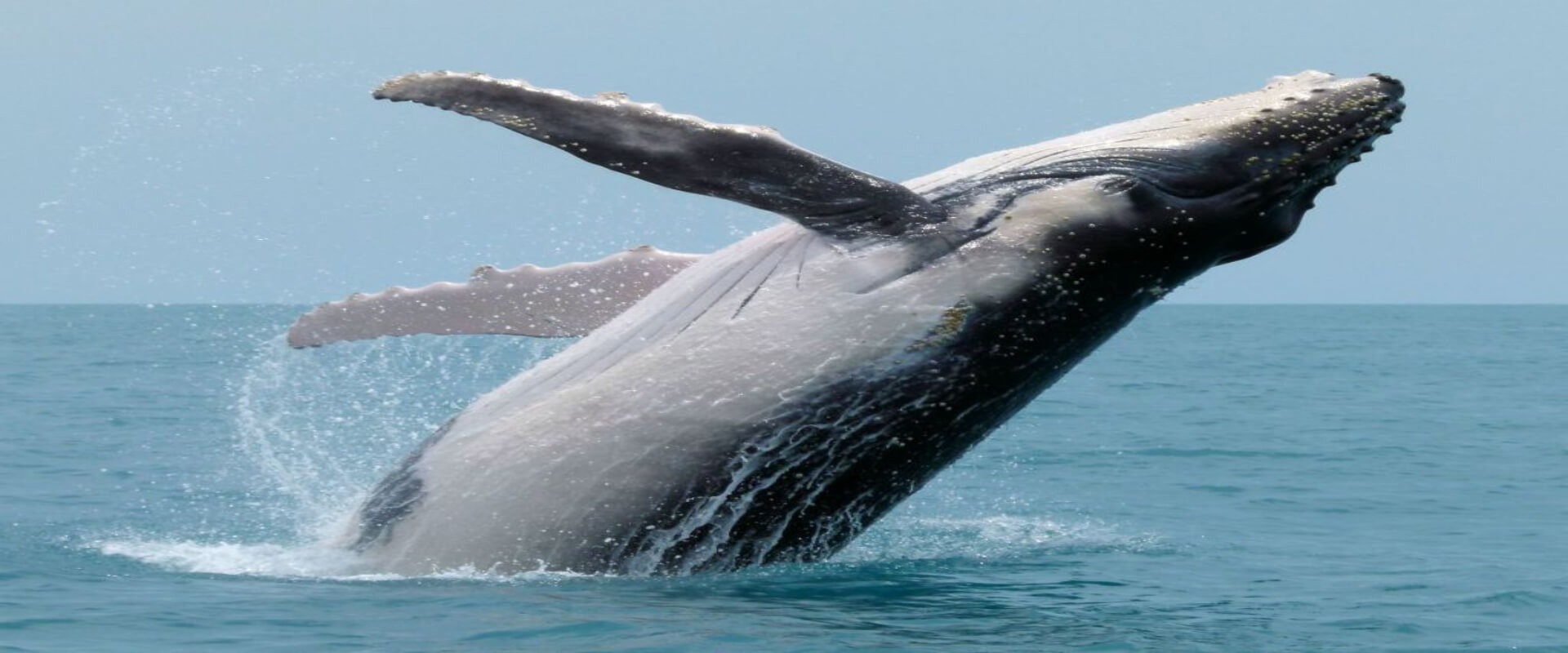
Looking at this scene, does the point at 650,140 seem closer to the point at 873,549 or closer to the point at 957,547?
the point at 873,549

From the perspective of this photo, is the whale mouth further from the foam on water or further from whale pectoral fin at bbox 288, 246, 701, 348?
whale pectoral fin at bbox 288, 246, 701, 348

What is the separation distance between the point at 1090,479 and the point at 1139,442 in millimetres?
5155

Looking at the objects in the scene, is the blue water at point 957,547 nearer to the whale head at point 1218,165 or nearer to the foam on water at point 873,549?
the foam on water at point 873,549

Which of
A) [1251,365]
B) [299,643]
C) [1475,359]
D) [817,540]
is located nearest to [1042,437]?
[817,540]

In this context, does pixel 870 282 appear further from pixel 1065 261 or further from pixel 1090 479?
pixel 1090 479

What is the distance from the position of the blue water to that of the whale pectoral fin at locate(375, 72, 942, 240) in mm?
2199

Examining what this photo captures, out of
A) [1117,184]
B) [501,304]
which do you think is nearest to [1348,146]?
[1117,184]

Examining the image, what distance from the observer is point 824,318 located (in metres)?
9.73

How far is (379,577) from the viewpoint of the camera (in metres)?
10.5

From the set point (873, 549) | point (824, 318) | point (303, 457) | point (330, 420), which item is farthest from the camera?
point (330, 420)

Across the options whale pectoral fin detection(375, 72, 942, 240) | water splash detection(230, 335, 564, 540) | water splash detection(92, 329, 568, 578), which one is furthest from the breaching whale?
water splash detection(230, 335, 564, 540)

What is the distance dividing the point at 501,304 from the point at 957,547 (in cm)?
355

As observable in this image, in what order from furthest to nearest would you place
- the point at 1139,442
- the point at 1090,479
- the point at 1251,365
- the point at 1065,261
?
1. the point at 1251,365
2. the point at 1139,442
3. the point at 1090,479
4. the point at 1065,261

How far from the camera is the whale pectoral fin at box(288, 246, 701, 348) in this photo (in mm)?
11508
